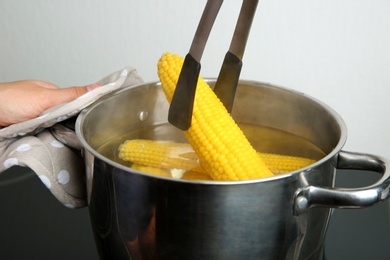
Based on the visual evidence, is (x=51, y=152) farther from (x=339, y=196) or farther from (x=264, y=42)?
(x=264, y=42)

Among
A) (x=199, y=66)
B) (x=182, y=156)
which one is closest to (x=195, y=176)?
(x=182, y=156)

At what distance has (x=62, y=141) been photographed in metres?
0.57

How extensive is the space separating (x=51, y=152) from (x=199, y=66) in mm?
199

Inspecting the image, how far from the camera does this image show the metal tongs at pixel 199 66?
1.37 feet

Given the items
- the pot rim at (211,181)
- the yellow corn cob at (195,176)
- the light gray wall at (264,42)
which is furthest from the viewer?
the light gray wall at (264,42)

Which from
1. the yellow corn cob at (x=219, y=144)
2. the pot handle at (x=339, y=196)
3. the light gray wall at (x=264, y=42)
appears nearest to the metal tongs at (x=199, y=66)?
the yellow corn cob at (x=219, y=144)

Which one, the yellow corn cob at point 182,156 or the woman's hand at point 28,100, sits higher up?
the woman's hand at point 28,100

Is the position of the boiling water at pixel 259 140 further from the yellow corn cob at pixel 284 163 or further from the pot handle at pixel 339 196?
the pot handle at pixel 339 196

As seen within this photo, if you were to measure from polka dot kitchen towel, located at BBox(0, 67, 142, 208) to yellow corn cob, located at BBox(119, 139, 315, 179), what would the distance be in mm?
54

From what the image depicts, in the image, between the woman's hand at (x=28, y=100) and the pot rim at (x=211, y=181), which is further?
the woman's hand at (x=28, y=100)

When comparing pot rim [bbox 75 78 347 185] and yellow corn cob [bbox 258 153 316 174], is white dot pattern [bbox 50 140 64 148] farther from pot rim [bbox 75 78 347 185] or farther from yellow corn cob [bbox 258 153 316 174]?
yellow corn cob [bbox 258 153 316 174]

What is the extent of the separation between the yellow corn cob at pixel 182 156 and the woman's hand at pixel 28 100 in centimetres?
8

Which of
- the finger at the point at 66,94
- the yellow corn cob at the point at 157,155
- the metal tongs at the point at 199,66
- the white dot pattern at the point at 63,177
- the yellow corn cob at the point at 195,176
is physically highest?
the metal tongs at the point at 199,66

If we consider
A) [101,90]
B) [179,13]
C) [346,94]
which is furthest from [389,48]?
[101,90]
